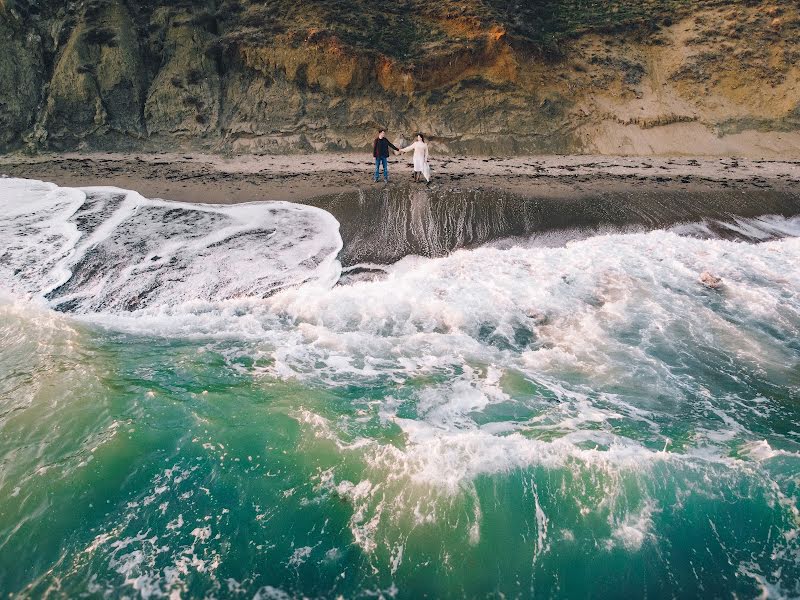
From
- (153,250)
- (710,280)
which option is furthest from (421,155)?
(710,280)

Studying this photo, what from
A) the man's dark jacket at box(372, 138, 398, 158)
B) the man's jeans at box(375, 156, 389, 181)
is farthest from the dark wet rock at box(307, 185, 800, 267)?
the man's dark jacket at box(372, 138, 398, 158)

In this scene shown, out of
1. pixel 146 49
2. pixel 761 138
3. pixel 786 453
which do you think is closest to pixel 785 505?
pixel 786 453

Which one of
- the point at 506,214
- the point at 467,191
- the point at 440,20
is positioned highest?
the point at 440,20

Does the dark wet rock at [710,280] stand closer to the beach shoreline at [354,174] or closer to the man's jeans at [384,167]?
the beach shoreline at [354,174]

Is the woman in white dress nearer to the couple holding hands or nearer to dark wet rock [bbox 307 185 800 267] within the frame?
the couple holding hands

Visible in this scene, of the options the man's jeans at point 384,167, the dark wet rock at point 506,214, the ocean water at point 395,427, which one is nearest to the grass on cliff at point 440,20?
the man's jeans at point 384,167

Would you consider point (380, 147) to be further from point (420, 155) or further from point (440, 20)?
point (440, 20)
